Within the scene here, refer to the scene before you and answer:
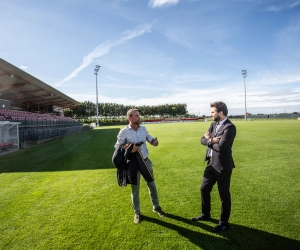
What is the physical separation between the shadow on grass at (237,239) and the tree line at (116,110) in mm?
72637

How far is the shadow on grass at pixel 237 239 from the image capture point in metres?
2.79

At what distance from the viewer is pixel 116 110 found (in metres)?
81.2

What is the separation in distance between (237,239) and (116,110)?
80252 mm

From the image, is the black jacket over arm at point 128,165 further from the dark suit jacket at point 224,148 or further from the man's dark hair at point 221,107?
the man's dark hair at point 221,107

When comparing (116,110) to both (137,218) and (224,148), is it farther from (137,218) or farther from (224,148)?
(224,148)

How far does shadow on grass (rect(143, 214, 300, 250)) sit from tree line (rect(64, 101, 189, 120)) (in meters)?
72.6

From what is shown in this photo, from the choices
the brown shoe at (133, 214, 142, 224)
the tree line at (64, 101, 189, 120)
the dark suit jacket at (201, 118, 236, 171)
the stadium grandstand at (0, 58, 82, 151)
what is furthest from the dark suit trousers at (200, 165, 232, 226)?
the tree line at (64, 101, 189, 120)

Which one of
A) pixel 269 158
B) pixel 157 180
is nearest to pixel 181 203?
pixel 157 180

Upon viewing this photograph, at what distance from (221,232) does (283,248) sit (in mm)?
852

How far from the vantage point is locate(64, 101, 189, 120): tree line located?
73.4m

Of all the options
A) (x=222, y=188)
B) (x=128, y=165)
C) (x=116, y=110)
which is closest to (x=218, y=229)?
(x=222, y=188)

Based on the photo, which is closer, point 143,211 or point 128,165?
point 128,165

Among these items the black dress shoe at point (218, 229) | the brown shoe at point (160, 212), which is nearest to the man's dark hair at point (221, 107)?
the black dress shoe at point (218, 229)

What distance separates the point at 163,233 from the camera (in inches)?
125
